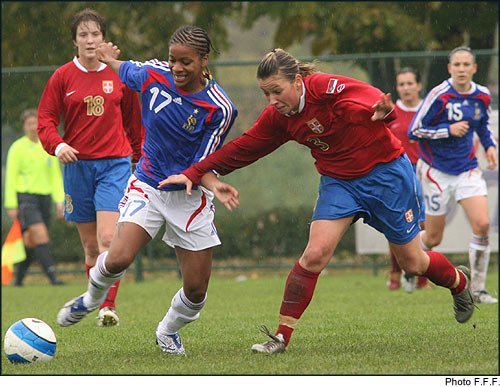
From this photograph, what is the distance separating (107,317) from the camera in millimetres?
8414

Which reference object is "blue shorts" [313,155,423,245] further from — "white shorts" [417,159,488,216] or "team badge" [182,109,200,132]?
"white shorts" [417,159,488,216]

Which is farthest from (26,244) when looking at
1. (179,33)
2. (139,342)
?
(179,33)

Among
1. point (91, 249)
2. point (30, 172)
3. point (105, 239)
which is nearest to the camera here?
point (105, 239)

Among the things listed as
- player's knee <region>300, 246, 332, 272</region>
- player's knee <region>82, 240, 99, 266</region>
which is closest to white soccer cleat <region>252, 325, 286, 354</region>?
player's knee <region>300, 246, 332, 272</region>

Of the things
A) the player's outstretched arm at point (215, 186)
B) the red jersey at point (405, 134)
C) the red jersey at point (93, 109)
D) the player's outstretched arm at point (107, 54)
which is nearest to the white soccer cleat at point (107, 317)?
the red jersey at point (93, 109)

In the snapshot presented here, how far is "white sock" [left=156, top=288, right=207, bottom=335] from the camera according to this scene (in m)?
6.64

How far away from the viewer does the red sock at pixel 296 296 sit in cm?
644

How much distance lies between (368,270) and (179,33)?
28.2 feet

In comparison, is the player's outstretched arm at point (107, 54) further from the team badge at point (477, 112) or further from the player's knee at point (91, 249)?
the team badge at point (477, 112)

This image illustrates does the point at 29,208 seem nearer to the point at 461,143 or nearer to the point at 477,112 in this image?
the point at 461,143

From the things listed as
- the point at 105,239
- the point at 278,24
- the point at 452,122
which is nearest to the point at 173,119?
the point at 105,239

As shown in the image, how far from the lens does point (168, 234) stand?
6.59 m

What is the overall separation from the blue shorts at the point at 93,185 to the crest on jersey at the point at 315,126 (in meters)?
2.52

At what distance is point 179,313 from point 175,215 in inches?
25.0
